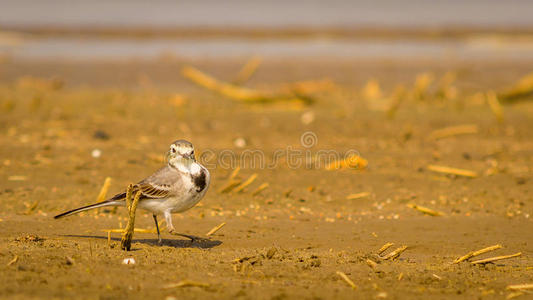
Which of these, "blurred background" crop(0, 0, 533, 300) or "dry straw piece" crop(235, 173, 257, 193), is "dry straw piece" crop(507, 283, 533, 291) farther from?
"dry straw piece" crop(235, 173, 257, 193)

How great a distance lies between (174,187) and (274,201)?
91.9 inches

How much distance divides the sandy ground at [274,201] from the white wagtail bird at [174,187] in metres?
0.40

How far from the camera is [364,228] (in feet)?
27.4

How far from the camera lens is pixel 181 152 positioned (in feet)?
23.9

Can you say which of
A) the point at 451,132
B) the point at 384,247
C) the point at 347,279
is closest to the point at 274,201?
the point at 384,247

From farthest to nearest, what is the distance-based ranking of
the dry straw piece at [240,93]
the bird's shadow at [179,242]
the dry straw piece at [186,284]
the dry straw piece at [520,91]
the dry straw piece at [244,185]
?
the dry straw piece at [520,91]
the dry straw piece at [240,93]
the dry straw piece at [244,185]
the bird's shadow at [179,242]
the dry straw piece at [186,284]

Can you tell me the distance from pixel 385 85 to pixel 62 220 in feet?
50.9

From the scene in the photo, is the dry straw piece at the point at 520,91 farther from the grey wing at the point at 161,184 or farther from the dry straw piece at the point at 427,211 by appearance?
the grey wing at the point at 161,184

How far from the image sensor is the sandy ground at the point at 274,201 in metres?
6.01

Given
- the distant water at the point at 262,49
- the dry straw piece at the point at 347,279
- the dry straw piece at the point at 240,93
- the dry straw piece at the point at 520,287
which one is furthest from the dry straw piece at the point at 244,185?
the distant water at the point at 262,49

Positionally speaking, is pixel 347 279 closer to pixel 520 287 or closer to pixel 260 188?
pixel 520 287

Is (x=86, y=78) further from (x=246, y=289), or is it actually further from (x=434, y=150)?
(x=246, y=289)

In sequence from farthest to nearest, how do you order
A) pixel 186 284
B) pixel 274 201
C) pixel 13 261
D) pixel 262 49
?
pixel 262 49 < pixel 274 201 < pixel 13 261 < pixel 186 284

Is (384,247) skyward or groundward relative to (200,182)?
groundward
